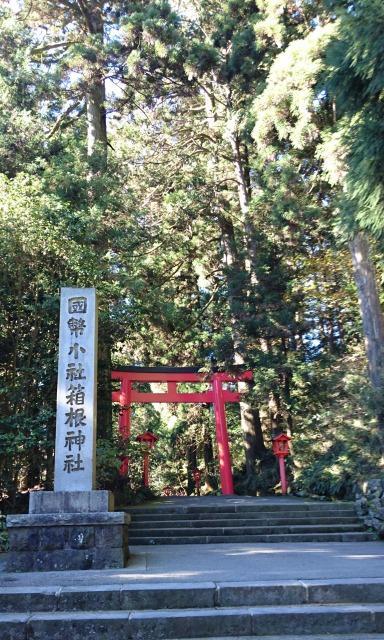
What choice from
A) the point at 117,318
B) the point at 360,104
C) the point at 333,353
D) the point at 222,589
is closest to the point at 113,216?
the point at 117,318

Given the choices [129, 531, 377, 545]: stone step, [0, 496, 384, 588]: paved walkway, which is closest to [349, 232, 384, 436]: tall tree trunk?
[129, 531, 377, 545]: stone step

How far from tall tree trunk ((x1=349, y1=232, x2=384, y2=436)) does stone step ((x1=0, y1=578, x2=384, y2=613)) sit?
19.4ft

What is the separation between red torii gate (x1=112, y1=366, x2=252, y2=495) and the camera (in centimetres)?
1292

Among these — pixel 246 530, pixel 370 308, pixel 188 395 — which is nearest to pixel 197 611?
pixel 246 530

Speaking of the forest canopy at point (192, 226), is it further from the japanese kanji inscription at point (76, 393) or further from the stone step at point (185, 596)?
the stone step at point (185, 596)

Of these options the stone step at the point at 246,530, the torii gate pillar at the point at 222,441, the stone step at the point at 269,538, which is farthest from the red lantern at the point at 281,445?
the stone step at the point at 269,538

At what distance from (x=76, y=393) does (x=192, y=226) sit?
372 inches

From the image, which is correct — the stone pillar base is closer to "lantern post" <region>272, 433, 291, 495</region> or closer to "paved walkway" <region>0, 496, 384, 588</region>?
"paved walkway" <region>0, 496, 384, 588</region>

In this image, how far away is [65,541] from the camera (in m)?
5.46

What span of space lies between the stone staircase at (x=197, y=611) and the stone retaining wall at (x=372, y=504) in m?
3.81

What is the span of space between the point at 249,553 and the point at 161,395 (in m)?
7.64

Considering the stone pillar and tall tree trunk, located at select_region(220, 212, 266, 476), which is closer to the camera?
the stone pillar

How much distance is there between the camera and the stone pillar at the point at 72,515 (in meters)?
5.41

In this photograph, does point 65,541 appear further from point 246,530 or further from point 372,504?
point 372,504
